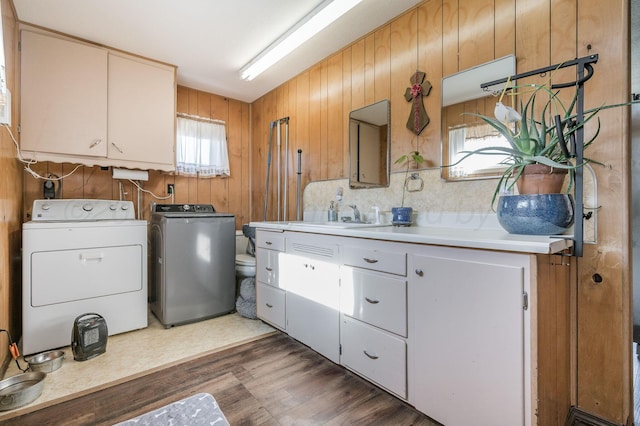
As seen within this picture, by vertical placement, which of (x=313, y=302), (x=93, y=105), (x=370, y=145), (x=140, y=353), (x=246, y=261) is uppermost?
(x=93, y=105)

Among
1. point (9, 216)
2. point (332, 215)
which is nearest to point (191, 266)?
point (9, 216)

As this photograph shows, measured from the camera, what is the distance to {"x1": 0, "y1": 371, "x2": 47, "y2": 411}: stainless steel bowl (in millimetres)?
1512

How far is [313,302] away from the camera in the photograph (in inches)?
79.6

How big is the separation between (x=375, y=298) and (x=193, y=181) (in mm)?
2855

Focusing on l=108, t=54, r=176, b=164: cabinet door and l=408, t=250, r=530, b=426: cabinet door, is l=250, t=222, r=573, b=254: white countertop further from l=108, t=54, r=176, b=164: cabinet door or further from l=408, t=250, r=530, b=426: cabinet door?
l=108, t=54, r=176, b=164: cabinet door

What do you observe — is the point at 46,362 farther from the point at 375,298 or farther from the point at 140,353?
the point at 375,298

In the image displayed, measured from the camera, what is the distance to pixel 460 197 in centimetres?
189

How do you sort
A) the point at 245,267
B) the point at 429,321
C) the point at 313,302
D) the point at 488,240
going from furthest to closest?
the point at 245,267
the point at 313,302
the point at 429,321
the point at 488,240

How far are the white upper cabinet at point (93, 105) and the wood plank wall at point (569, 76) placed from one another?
1.86 meters

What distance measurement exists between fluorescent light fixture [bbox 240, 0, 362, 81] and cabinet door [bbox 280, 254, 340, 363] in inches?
65.4

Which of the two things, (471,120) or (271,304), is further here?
(271,304)

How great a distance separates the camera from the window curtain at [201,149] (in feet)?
11.5

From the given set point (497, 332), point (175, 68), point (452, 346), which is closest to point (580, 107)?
point (497, 332)

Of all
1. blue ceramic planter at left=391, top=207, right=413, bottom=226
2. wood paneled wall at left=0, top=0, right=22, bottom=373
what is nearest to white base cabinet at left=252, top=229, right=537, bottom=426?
blue ceramic planter at left=391, top=207, right=413, bottom=226
